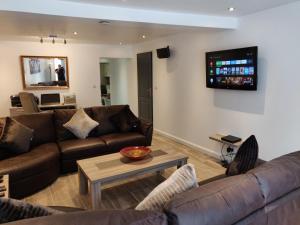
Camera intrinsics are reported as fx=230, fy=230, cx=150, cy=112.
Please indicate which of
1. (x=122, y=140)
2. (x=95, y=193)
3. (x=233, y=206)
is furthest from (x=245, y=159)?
(x=122, y=140)

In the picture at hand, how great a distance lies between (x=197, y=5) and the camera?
290cm

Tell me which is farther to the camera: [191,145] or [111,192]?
[191,145]

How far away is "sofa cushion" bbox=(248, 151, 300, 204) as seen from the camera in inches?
50.1

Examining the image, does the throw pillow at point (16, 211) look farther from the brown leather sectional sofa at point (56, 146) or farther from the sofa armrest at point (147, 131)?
the sofa armrest at point (147, 131)

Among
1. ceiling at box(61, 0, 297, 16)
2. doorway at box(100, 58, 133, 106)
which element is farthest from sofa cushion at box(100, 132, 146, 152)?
doorway at box(100, 58, 133, 106)

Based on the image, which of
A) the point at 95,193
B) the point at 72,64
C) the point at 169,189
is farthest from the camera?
the point at 72,64

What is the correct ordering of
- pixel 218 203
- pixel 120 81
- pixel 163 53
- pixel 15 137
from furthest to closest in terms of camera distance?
pixel 120 81 < pixel 163 53 < pixel 15 137 < pixel 218 203

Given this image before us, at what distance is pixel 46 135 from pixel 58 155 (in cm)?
55

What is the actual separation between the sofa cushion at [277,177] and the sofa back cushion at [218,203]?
0.05m

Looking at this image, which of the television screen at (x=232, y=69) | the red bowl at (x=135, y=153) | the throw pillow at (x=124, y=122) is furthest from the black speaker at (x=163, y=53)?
the red bowl at (x=135, y=153)

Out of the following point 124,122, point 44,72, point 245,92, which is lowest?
point 124,122

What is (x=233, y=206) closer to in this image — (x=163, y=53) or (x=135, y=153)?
Result: (x=135, y=153)

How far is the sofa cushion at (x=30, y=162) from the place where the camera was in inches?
104

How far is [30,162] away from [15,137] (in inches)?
17.5
